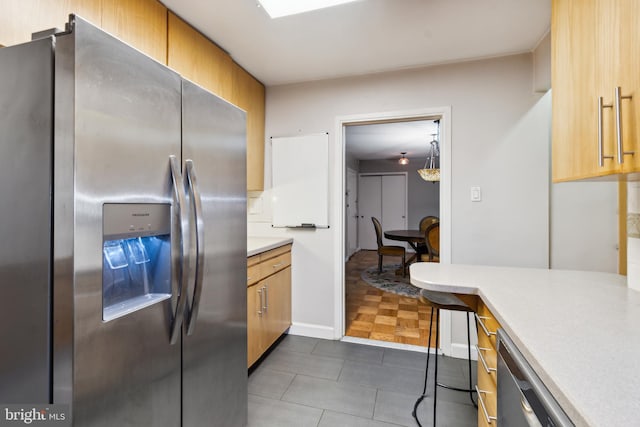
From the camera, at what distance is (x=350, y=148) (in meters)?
5.95

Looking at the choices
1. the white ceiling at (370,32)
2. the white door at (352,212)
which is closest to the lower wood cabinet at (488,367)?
the white ceiling at (370,32)

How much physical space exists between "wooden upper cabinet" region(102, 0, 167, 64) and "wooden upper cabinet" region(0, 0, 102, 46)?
0.10m

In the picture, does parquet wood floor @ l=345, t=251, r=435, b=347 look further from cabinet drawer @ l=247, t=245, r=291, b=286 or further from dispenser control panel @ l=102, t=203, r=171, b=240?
dispenser control panel @ l=102, t=203, r=171, b=240

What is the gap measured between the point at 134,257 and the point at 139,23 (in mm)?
1253

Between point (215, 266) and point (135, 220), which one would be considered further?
point (215, 266)

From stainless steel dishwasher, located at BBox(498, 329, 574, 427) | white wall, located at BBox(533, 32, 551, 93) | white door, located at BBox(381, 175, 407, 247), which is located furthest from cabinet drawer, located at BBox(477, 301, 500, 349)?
white door, located at BBox(381, 175, 407, 247)

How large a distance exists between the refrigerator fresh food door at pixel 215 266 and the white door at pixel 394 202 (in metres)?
6.40

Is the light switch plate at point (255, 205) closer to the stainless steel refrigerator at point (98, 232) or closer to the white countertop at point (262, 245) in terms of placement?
the white countertop at point (262, 245)

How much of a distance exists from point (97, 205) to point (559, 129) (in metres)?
1.66

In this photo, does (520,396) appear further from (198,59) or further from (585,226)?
(198,59)

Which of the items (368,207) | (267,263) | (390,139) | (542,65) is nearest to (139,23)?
(267,263)

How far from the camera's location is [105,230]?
859 millimetres

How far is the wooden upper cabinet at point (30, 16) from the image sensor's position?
105 cm

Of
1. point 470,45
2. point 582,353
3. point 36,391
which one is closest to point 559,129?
point 582,353
